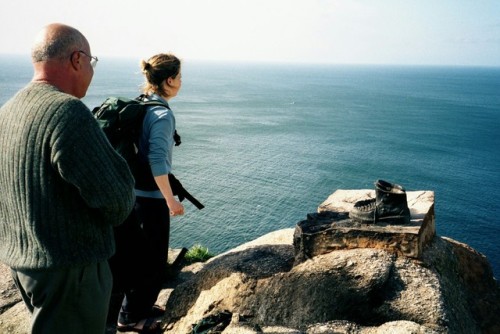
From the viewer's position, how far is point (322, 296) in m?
4.65

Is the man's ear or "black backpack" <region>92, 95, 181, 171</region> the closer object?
the man's ear

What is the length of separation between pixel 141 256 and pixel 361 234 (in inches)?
99.2

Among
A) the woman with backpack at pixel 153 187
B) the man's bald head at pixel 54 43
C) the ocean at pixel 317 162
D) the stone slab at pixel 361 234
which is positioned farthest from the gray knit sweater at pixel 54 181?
the ocean at pixel 317 162

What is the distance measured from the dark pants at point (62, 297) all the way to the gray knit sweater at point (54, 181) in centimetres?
9

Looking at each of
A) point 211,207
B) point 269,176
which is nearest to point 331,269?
point 211,207

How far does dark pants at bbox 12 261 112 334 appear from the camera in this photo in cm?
257

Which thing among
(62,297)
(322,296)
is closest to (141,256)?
(62,297)

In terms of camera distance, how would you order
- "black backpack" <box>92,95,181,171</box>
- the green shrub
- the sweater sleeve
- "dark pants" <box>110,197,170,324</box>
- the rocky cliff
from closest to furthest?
the sweater sleeve < "dark pants" <box>110,197,170,324</box> < "black backpack" <box>92,95,181,171</box> < the rocky cliff < the green shrub

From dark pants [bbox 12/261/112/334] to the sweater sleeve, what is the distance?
43 cm

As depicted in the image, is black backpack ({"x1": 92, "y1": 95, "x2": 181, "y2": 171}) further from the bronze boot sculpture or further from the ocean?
the ocean

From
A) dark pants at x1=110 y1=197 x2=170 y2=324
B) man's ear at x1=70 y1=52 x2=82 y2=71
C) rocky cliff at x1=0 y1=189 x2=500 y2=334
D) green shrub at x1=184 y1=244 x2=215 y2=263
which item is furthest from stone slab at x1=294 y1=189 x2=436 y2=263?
man's ear at x1=70 y1=52 x2=82 y2=71

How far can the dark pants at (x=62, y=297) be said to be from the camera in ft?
8.43

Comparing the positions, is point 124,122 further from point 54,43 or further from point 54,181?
point 54,181

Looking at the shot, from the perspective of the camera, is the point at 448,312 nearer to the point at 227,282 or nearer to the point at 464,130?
the point at 227,282
